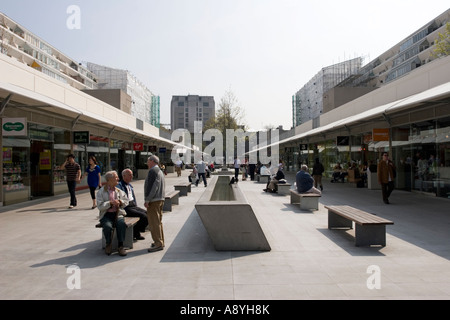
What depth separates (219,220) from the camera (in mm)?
5961

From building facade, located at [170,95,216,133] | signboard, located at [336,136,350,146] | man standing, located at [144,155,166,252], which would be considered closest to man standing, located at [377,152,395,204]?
man standing, located at [144,155,166,252]

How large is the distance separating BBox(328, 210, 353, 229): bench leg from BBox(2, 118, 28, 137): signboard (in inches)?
354

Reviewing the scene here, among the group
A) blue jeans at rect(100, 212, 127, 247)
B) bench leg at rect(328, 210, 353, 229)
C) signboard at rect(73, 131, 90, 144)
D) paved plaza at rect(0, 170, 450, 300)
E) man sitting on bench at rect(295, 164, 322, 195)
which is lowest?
paved plaza at rect(0, 170, 450, 300)

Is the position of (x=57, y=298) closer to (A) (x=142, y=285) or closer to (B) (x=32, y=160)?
(A) (x=142, y=285)

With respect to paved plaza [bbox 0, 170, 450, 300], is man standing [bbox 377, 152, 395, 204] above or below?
above

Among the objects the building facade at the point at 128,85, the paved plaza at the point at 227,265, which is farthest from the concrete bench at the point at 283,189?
the building facade at the point at 128,85

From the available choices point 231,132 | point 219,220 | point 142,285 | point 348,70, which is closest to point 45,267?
point 142,285

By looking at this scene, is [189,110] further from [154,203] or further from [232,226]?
[232,226]

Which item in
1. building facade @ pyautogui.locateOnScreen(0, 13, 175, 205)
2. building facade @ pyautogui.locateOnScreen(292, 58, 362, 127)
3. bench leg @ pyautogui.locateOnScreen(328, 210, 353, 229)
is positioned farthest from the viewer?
building facade @ pyautogui.locateOnScreen(292, 58, 362, 127)

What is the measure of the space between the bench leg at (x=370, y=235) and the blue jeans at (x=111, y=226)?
3.82 meters

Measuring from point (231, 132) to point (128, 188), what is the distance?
33981 mm

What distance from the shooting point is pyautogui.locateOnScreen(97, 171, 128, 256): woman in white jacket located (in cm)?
593

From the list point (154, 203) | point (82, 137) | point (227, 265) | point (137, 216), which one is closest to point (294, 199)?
point (137, 216)

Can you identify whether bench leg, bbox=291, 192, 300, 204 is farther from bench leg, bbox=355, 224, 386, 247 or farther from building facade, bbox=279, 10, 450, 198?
bench leg, bbox=355, 224, 386, 247
